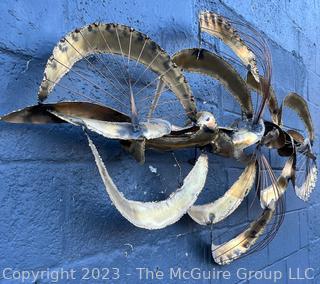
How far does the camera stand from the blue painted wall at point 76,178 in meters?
0.64

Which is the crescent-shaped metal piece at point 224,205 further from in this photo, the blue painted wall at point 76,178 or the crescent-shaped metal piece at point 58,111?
the crescent-shaped metal piece at point 58,111

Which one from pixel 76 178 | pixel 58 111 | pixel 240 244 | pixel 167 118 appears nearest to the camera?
pixel 58 111

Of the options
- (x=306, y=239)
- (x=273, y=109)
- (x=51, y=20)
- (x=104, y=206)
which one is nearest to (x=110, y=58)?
(x=51, y=20)

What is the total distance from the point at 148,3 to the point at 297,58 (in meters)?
1.00

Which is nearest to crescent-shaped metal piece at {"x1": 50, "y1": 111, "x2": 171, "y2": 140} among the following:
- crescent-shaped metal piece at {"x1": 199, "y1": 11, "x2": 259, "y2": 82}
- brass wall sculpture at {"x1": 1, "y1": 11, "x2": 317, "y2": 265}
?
brass wall sculpture at {"x1": 1, "y1": 11, "x2": 317, "y2": 265}

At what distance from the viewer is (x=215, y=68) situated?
0.96 metres

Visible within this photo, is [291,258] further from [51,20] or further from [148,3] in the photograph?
[51,20]

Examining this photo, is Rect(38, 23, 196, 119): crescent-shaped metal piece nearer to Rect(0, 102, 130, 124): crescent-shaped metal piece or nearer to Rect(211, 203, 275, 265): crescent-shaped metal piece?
Rect(0, 102, 130, 124): crescent-shaped metal piece

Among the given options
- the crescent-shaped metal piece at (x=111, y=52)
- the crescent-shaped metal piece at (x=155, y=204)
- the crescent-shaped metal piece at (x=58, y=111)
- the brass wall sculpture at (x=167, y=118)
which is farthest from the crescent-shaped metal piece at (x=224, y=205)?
the crescent-shaped metal piece at (x=58, y=111)

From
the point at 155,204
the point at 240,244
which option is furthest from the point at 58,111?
the point at 240,244

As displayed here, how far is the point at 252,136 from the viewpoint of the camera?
1018 millimetres

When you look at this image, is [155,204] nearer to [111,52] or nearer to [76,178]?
[76,178]

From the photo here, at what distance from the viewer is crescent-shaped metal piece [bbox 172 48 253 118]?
0.91 metres

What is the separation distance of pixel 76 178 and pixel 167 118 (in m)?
0.28
